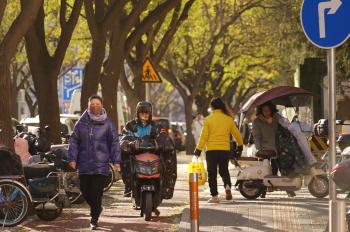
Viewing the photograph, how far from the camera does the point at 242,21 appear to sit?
4444 centimetres

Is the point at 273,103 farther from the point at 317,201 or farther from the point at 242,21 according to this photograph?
the point at 242,21

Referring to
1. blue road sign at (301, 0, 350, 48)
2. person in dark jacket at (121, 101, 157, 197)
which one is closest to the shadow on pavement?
person in dark jacket at (121, 101, 157, 197)

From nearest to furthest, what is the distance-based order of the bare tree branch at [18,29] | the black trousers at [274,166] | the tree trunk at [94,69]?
the bare tree branch at [18,29] → the black trousers at [274,166] → the tree trunk at [94,69]

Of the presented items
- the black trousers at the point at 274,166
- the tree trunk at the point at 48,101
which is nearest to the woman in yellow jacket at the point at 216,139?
the black trousers at the point at 274,166

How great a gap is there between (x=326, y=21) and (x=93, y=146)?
488 cm

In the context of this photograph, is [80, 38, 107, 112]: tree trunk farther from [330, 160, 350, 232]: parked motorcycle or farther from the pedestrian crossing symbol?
[330, 160, 350, 232]: parked motorcycle

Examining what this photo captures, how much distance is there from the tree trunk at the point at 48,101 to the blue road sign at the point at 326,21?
11960 millimetres

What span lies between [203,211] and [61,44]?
302 inches

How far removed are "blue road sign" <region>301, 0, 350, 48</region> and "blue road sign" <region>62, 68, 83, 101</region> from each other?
41529 millimetres

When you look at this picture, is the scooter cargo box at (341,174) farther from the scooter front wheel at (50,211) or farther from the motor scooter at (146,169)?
the scooter front wheel at (50,211)

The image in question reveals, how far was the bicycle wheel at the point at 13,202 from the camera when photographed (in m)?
12.9

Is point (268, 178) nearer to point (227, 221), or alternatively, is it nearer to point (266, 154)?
point (266, 154)

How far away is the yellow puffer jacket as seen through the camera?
16344 mm

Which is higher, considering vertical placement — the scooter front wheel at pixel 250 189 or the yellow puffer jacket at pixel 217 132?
the yellow puffer jacket at pixel 217 132
